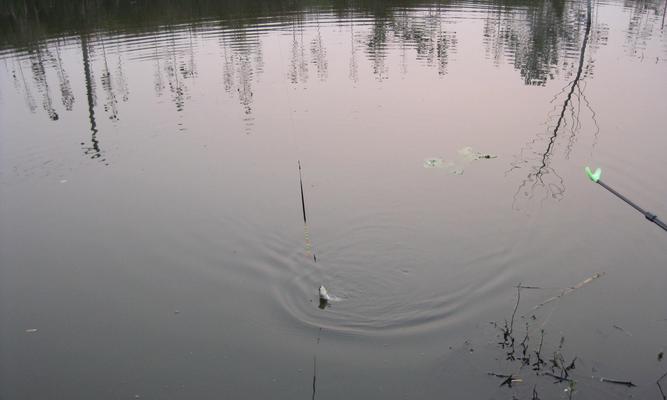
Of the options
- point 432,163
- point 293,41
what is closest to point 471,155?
point 432,163

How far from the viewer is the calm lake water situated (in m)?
3.84

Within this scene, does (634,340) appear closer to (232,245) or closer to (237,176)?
(232,245)

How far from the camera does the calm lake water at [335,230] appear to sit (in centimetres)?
384

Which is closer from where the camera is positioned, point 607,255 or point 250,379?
point 250,379

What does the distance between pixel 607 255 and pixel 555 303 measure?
990 mm

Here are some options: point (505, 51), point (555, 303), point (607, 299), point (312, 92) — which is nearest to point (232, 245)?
point (555, 303)

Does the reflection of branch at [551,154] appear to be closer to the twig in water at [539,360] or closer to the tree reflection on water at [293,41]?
the tree reflection on water at [293,41]

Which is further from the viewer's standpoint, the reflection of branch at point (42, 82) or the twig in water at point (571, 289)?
the reflection of branch at point (42, 82)

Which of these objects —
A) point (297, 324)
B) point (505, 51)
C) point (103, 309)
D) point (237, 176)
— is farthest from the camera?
point (505, 51)

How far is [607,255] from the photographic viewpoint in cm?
494

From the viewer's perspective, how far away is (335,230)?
540 cm

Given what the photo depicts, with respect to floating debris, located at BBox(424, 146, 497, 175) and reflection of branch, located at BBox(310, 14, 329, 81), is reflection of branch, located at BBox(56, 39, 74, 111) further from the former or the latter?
floating debris, located at BBox(424, 146, 497, 175)

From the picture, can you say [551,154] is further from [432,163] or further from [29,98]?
[29,98]

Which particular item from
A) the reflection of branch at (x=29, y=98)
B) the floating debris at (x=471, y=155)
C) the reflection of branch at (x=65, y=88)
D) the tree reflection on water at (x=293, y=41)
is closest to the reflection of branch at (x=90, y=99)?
the tree reflection on water at (x=293, y=41)
